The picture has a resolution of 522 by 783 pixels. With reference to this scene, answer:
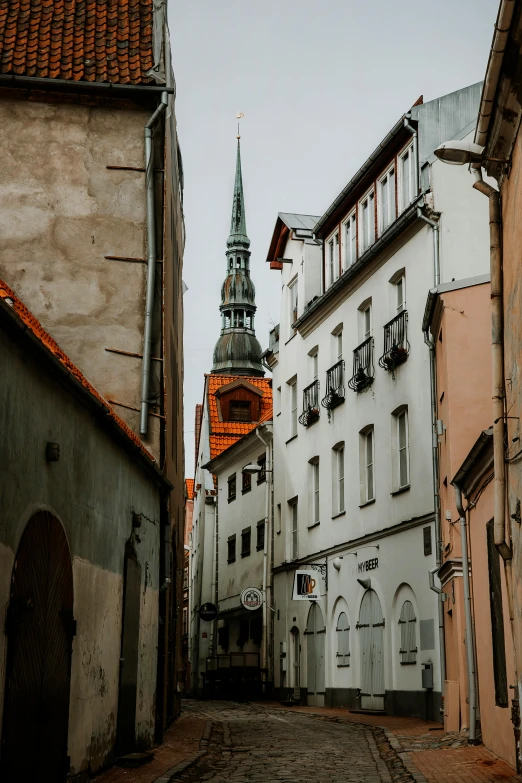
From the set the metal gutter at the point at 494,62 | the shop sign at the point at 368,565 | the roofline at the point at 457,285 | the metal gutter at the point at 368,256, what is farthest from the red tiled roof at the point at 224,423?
the metal gutter at the point at 494,62

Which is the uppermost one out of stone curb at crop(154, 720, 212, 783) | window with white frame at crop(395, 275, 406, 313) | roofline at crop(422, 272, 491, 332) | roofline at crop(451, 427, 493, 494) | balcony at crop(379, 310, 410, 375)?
window with white frame at crop(395, 275, 406, 313)

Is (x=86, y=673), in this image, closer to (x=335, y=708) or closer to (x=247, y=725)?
(x=247, y=725)

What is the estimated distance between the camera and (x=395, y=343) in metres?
25.3

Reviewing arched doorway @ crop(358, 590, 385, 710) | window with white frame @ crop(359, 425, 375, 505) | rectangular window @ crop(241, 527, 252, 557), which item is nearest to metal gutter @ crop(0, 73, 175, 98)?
window with white frame @ crop(359, 425, 375, 505)

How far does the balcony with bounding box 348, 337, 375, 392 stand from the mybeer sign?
5.02 m

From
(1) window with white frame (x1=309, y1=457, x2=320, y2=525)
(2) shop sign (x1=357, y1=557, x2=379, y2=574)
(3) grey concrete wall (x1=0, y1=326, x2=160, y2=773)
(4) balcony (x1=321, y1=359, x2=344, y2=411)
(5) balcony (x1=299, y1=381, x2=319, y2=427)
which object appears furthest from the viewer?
(1) window with white frame (x1=309, y1=457, x2=320, y2=525)

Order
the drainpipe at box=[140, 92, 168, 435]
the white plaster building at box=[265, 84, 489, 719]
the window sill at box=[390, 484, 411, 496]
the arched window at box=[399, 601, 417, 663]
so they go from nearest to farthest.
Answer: the drainpipe at box=[140, 92, 168, 435]
the arched window at box=[399, 601, 417, 663]
the white plaster building at box=[265, 84, 489, 719]
the window sill at box=[390, 484, 411, 496]

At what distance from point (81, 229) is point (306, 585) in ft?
45.3

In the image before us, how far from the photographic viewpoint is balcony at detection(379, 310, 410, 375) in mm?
24875

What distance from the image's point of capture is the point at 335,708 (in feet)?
91.1

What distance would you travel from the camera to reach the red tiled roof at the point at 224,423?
47156mm

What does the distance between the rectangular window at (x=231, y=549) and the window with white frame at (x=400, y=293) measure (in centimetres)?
1777

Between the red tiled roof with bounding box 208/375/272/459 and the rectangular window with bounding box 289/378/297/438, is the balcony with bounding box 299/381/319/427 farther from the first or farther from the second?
the red tiled roof with bounding box 208/375/272/459

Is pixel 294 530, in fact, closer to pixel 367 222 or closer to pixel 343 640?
pixel 343 640
